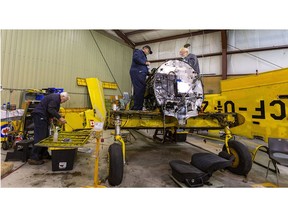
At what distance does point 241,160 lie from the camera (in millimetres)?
2514

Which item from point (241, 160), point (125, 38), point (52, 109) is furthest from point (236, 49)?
point (52, 109)

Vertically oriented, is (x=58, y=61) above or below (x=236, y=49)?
below

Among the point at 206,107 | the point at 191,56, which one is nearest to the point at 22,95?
the point at 191,56

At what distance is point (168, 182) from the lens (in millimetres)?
2299

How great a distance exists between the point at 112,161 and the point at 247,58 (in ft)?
29.8

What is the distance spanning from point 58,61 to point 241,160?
7.86 metres

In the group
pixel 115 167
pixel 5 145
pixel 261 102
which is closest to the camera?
pixel 115 167

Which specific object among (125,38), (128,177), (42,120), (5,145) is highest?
(125,38)

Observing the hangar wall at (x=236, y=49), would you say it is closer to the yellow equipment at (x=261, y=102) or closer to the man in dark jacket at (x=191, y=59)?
the yellow equipment at (x=261, y=102)

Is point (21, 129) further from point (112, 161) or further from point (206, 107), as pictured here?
point (206, 107)

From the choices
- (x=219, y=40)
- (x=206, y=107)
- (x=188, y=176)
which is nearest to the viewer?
(x=188, y=176)

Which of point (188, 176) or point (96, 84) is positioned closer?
point (188, 176)

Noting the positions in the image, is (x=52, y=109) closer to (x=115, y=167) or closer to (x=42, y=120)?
(x=42, y=120)

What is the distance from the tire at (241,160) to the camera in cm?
246
